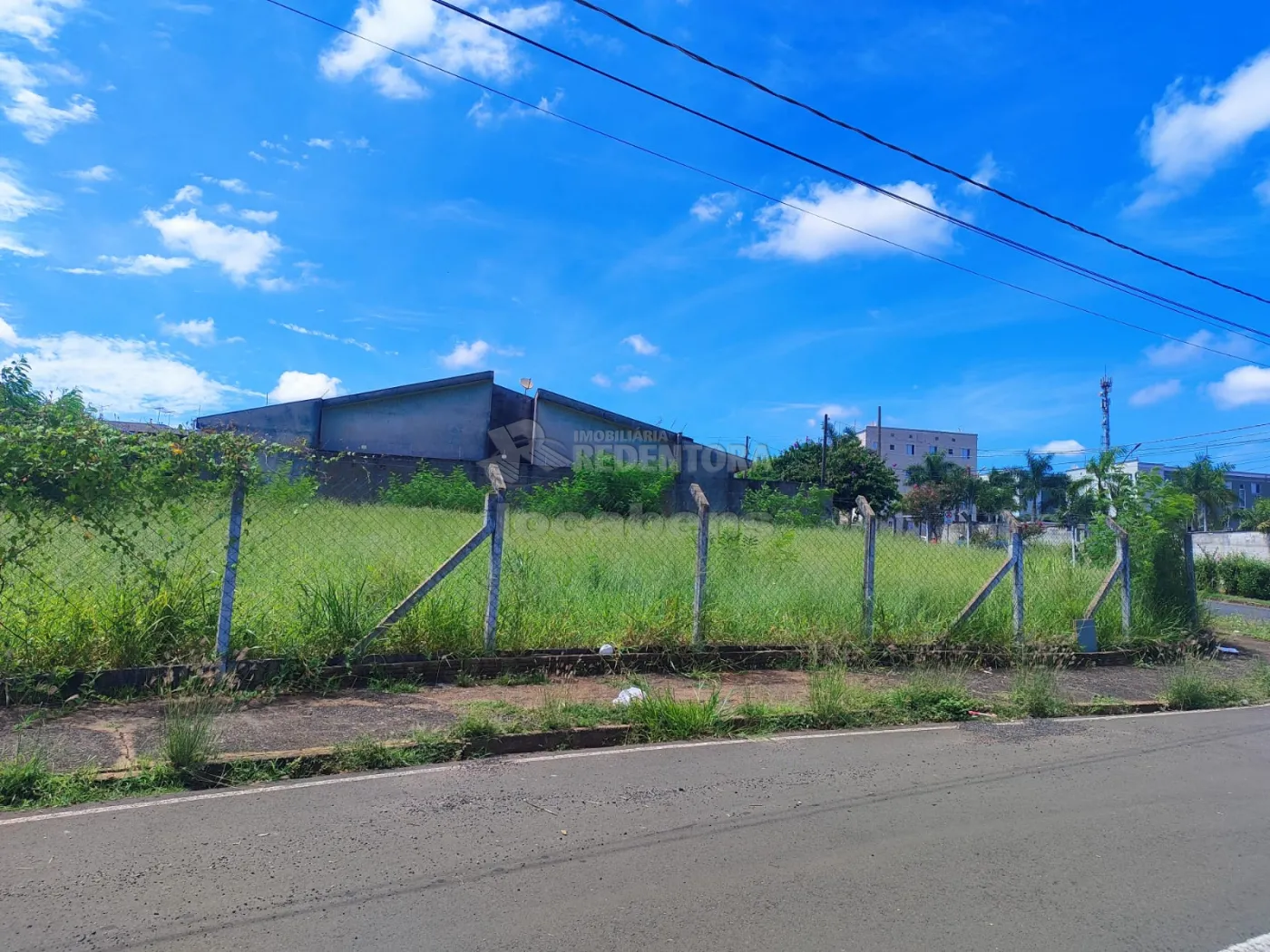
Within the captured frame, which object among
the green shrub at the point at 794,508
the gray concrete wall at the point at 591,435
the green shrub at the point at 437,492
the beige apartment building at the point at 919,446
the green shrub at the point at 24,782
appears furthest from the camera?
the beige apartment building at the point at 919,446

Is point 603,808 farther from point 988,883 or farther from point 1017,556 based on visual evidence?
point 1017,556

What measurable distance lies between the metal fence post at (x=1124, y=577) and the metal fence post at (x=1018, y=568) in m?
2.12

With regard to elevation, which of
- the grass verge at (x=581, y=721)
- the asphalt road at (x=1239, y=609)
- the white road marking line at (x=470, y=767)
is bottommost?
the white road marking line at (x=470, y=767)

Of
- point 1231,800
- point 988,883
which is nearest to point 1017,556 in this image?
point 1231,800

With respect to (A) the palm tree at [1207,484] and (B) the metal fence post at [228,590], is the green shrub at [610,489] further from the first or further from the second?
(A) the palm tree at [1207,484]

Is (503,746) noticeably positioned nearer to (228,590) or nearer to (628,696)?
(628,696)

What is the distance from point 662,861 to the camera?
3.72 metres

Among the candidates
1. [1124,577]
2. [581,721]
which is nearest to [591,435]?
[1124,577]

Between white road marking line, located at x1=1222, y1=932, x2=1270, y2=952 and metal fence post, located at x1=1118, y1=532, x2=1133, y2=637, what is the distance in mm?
8627

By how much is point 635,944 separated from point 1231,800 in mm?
4262

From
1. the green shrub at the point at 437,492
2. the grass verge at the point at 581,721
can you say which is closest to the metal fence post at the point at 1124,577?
the grass verge at the point at 581,721

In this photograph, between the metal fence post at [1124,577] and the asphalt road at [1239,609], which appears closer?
the metal fence post at [1124,577]

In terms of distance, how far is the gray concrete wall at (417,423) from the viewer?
27.7m

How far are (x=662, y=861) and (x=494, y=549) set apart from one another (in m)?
4.05
